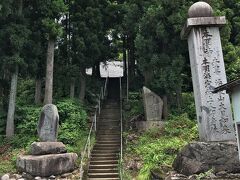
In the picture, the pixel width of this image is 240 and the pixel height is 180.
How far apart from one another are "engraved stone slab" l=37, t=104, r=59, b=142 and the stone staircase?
2.02 m

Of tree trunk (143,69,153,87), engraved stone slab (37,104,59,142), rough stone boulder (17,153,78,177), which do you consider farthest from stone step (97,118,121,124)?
rough stone boulder (17,153,78,177)

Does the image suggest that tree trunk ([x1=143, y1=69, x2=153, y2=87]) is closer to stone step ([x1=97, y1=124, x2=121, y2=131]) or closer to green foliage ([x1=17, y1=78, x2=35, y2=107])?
stone step ([x1=97, y1=124, x2=121, y2=131])

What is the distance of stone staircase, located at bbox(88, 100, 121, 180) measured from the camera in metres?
15.1

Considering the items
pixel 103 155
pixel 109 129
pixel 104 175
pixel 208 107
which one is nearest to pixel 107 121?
pixel 109 129

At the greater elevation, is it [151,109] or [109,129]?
[151,109]

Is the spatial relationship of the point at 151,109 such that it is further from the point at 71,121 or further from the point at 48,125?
the point at 48,125

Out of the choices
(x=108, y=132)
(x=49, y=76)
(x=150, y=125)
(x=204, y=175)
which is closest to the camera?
(x=204, y=175)

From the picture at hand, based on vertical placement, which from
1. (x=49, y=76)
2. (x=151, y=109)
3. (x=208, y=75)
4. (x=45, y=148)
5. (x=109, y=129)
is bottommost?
(x=45, y=148)

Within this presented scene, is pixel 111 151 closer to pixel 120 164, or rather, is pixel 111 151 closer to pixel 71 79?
pixel 120 164

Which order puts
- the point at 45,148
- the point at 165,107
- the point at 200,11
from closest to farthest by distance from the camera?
the point at 200,11, the point at 45,148, the point at 165,107

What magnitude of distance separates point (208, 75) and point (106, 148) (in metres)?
6.50

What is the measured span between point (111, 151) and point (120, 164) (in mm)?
2255

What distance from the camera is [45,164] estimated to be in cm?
1464

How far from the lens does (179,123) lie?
719 inches
